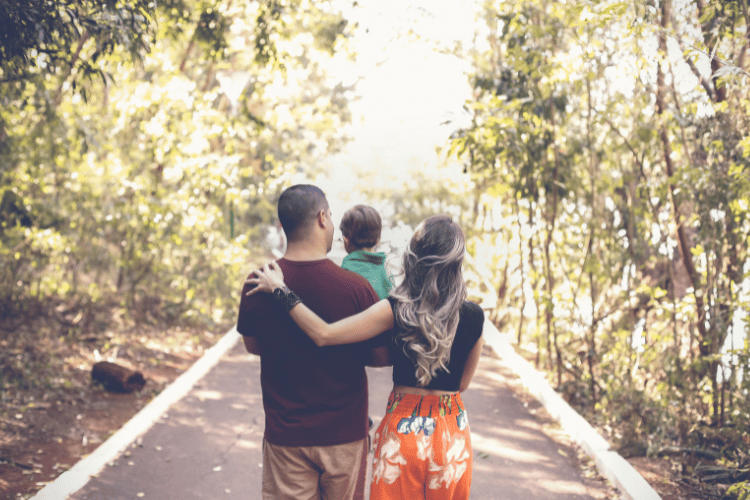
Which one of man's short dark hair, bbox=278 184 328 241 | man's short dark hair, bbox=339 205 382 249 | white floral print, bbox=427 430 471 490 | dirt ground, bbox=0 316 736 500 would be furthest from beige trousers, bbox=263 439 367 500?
dirt ground, bbox=0 316 736 500

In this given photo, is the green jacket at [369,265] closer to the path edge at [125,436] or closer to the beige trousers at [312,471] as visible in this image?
the beige trousers at [312,471]

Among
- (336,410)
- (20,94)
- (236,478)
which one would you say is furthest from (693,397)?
(20,94)

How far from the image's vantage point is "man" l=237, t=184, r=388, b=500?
8.80 ft

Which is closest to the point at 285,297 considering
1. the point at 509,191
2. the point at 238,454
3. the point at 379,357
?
the point at 379,357

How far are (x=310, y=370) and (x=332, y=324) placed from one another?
21cm

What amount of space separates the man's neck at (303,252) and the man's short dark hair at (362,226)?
1.24 meters

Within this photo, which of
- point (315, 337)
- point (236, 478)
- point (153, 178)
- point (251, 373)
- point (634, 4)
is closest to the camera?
point (315, 337)

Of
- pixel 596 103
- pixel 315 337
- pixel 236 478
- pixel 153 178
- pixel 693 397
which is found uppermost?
pixel 596 103

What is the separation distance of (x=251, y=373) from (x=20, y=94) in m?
4.75

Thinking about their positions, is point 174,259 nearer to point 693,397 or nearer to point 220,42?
point 220,42

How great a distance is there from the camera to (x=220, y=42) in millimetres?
7992

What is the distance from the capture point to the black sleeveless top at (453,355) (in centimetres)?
279

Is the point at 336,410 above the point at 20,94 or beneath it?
beneath

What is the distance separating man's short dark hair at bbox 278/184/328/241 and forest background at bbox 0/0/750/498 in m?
2.72
